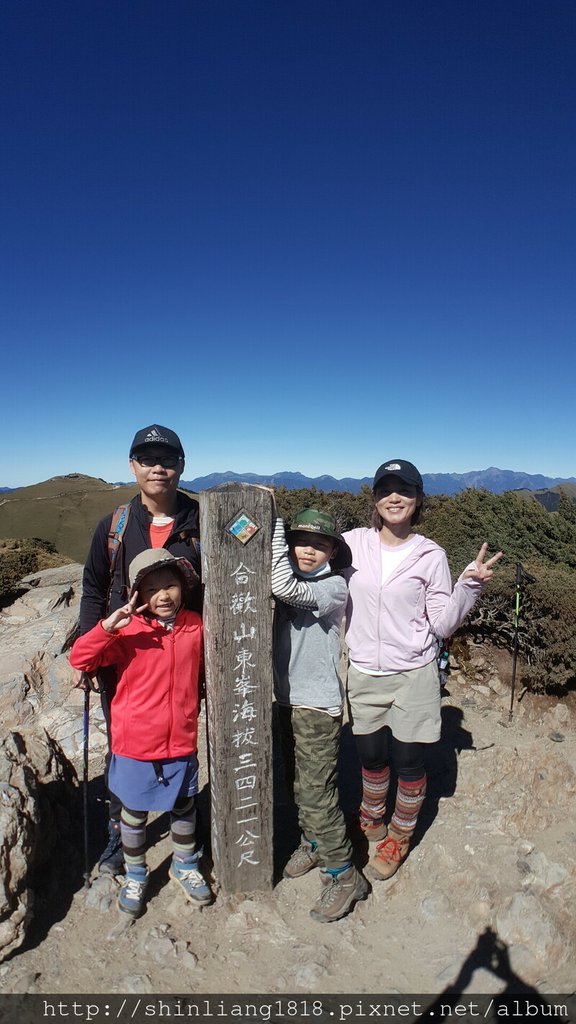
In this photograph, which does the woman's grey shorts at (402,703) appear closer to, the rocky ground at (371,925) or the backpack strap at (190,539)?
the rocky ground at (371,925)

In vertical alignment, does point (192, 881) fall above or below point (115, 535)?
below

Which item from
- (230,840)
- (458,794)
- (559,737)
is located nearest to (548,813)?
(458,794)

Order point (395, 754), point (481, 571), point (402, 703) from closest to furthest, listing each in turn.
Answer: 1. point (481, 571)
2. point (402, 703)
3. point (395, 754)

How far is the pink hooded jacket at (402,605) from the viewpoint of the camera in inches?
130

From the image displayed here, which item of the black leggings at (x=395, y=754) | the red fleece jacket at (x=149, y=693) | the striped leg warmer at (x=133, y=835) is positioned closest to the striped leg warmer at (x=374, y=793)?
the black leggings at (x=395, y=754)

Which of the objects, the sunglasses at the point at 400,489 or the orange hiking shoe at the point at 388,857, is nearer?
the sunglasses at the point at 400,489

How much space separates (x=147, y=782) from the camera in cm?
316

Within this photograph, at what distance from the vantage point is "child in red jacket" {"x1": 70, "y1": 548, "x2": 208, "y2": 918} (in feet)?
10.1

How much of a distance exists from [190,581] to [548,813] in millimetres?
3220

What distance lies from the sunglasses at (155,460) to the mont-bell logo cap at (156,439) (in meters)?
0.03

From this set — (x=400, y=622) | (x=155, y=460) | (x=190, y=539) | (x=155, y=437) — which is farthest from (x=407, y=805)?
(x=155, y=437)

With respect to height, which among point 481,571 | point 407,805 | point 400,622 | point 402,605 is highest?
point 481,571

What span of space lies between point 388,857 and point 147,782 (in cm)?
174

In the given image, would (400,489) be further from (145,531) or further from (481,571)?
(145,531)
